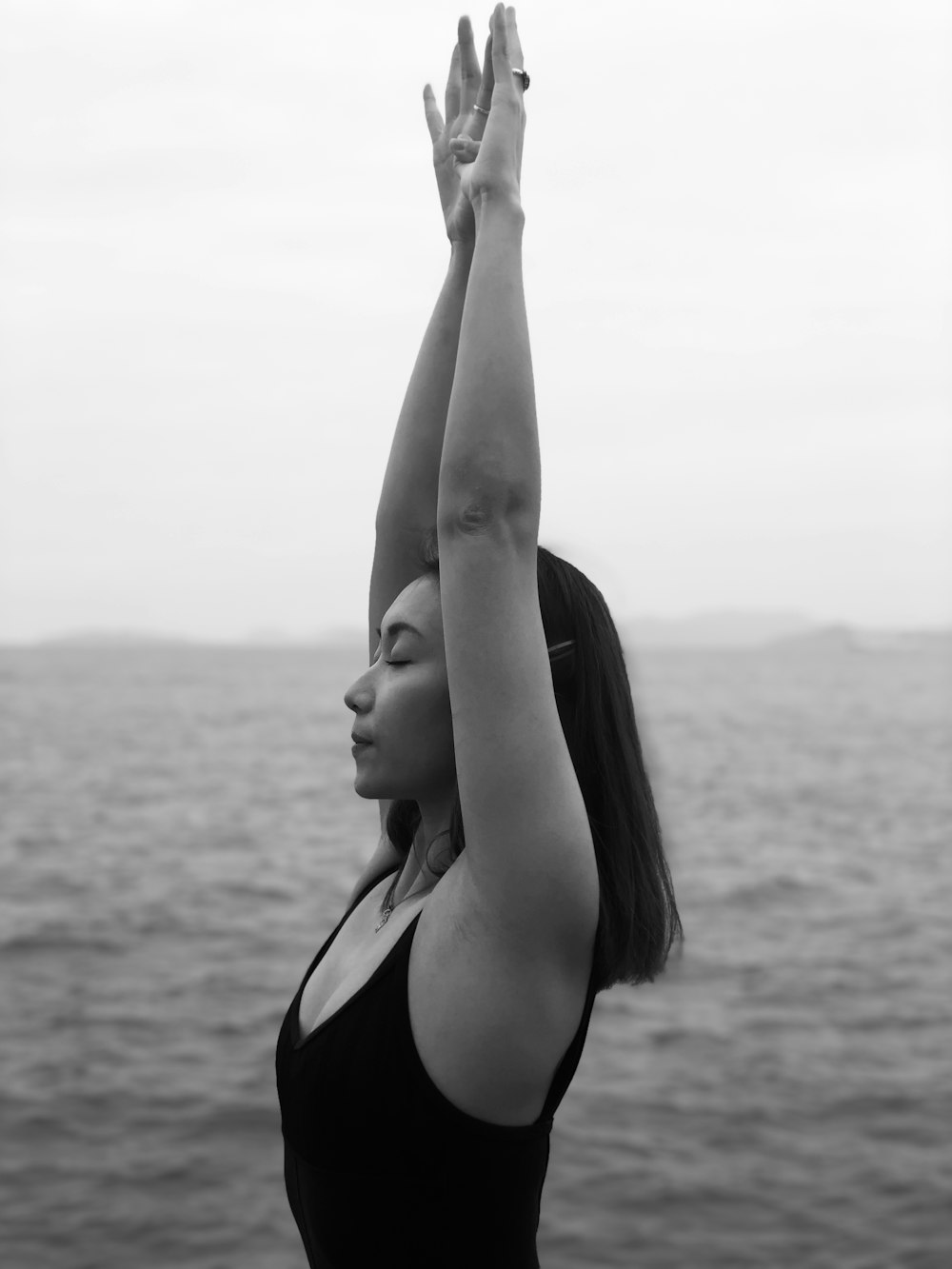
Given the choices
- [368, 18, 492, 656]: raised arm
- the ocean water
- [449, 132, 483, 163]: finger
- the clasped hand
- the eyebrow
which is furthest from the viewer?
the ocean water

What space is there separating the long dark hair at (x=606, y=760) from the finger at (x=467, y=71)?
91 centimetres

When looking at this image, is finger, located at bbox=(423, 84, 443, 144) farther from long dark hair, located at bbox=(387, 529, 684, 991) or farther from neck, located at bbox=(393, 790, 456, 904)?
neck, located at bbox=(393, 790, 456, 904)

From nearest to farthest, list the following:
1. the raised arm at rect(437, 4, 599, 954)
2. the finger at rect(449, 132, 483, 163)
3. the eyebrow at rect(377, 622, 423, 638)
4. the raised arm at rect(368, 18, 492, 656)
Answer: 1. the raised arm at rect(437, 4, 599, 954)
2. the eyebrow at rect(377, 622, 423, 638)
3. the finger at rect(449, 132, 483, 163)
4. the raised arm at rect(368, 18, 492, 656)

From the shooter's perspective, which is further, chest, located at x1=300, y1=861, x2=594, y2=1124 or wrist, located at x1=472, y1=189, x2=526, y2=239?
wrist, located at x1=472, y1=189, x2=526, y2=239

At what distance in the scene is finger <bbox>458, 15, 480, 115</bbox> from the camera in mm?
2465

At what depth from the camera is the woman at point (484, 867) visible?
1933mm

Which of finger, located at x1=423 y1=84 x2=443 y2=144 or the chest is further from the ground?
finger, located at x1=423 y1=84 x2=443 y2=144

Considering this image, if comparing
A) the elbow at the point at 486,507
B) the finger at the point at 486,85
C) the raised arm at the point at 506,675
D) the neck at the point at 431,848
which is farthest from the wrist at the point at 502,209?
the neck at the point at 431,848

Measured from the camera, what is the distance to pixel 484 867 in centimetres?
192

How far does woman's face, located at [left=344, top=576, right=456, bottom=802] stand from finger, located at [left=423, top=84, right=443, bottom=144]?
909mm

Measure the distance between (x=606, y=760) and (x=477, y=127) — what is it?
1153 mm

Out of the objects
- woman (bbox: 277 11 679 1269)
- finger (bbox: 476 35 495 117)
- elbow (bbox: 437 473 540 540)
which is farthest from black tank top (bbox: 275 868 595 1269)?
finger (bbox: 476 35 495 117)

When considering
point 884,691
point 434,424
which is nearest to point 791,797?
point 434,424

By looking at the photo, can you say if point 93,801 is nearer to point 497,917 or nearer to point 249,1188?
point 249,1188
